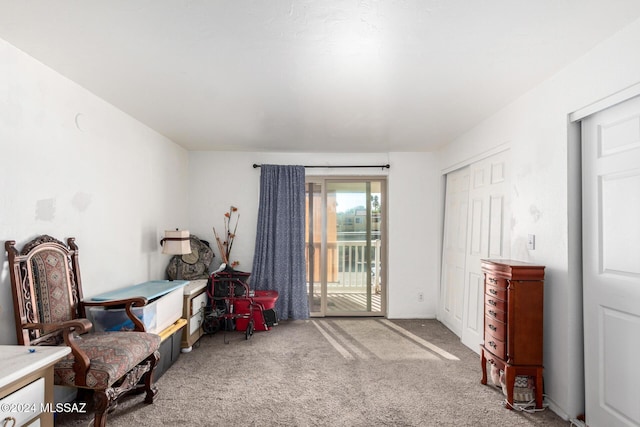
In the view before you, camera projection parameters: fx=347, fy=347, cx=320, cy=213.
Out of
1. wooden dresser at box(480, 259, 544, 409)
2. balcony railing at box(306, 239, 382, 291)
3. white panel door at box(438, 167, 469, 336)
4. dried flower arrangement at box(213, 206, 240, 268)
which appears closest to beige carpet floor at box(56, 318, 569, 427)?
wooden dresser at box(480, 259, 544, 409)

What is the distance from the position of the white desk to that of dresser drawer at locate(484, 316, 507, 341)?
2.80m

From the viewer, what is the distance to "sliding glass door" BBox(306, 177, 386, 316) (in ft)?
17.0

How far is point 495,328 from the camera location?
271 centimetres

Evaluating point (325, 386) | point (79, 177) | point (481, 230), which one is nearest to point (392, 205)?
point (481, 230)

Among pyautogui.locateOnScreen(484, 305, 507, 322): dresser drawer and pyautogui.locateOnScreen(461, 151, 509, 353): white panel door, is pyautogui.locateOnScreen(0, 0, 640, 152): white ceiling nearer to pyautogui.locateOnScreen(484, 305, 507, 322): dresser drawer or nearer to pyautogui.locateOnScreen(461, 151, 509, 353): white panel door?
pyautogui.locateOnScreen(461, 151, 509, 353): white panel door

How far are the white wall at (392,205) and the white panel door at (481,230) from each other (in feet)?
3.44

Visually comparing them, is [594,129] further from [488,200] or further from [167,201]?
[167,201]

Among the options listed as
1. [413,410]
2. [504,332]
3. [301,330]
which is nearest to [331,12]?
[504,332]

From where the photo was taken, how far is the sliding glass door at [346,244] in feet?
17.0

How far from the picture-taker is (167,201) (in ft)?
14.1

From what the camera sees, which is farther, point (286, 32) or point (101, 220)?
point (101, 220)

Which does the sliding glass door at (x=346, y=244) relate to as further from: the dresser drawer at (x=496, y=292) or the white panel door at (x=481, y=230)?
the dresser drawer at (x=496, y=292)

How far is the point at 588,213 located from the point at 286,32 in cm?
228

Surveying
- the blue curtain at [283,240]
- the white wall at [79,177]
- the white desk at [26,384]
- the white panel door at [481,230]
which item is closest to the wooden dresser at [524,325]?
the white panel door at [481,230]
